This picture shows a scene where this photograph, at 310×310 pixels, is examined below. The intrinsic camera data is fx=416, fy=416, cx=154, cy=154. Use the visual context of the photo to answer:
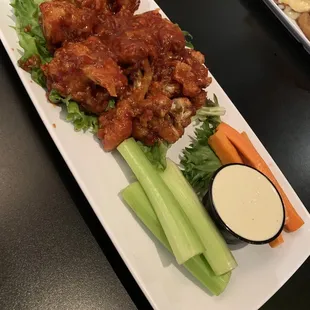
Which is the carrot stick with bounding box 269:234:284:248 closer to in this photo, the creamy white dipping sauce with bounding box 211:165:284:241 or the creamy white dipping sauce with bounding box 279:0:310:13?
the creamy white dipping sauce with bounding box 211:165:284:241

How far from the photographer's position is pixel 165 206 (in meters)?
2.48

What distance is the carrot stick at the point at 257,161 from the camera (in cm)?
282

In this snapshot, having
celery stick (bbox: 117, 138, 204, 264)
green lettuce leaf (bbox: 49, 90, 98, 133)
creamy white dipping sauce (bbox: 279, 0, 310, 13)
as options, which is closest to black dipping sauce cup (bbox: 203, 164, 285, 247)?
celery stick (bbox: 117, 138, 204, 264)

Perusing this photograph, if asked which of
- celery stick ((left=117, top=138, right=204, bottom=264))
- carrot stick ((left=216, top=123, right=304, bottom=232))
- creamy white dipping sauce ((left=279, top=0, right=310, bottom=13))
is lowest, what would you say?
celery stick ((left=117, top=138, right=204, bottom=264))

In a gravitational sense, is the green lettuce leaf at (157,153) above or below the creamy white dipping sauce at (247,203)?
below

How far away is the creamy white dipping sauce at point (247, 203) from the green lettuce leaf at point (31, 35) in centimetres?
134

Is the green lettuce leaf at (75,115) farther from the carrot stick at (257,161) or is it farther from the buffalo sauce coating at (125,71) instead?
the carrot stick at (257,161)

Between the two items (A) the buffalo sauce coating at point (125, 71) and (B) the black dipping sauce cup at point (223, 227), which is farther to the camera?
(A) the buffalo sauce coating at point (125, 71)

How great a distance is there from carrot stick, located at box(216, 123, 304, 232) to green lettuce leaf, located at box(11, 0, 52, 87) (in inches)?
51.4

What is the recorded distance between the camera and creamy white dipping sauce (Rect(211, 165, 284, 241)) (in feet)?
8.14

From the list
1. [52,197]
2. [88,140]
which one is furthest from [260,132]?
[52,197]

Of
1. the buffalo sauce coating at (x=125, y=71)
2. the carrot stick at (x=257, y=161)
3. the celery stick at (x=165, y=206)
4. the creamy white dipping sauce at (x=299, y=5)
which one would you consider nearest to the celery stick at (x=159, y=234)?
the celery stick at (x=165, y=206)

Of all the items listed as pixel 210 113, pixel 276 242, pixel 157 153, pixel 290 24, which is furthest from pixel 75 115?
pixel 290 24

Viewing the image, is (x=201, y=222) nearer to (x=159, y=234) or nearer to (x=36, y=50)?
(x=159, y=234)
